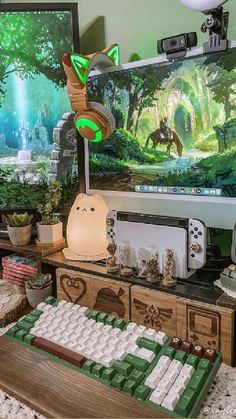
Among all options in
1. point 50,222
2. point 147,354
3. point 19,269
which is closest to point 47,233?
point 50,222

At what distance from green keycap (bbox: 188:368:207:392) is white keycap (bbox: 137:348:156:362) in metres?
0.08

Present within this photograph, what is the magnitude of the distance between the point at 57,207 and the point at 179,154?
53 centimetres

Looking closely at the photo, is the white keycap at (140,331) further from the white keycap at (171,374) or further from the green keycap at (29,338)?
the green keycap at (29,338)

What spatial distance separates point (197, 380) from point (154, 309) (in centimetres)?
28

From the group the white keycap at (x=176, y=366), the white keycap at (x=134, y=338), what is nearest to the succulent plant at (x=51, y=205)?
the white keycap at (x=134, y=338)

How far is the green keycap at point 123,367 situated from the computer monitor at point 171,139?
53cm

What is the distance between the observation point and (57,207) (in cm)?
137

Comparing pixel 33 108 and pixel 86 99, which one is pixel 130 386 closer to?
pixel 86 99

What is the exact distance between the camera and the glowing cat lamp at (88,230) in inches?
43.4

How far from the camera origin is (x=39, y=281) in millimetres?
1087

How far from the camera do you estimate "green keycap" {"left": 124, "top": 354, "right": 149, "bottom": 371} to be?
25.5 inches

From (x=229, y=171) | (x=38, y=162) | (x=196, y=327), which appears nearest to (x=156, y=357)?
(x=196, y=327)

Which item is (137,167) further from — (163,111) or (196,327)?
(196,327)

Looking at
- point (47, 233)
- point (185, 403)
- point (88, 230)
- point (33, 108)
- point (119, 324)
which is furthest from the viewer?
point (33, 108)
